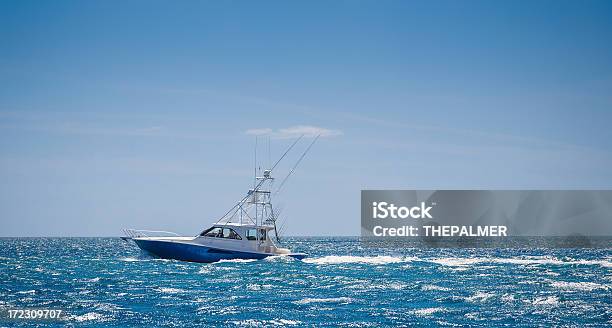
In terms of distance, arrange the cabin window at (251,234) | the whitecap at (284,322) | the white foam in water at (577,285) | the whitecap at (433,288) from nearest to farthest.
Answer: the whitecap at (284,322) < the whitecap at (433,288) < the white foam in water at (577,285) < the cabin window at (251,234)

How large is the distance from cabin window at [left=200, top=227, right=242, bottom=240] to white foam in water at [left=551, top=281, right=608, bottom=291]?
23861 mm

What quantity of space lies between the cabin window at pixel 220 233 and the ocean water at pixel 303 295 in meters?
2.17

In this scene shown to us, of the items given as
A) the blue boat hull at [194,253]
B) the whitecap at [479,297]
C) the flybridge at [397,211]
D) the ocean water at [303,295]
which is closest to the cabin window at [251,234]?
the blue boat hull at [194,253]

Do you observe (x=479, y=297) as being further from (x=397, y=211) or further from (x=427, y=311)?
(x=397, y=211)

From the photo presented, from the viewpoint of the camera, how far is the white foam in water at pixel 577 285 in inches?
1608

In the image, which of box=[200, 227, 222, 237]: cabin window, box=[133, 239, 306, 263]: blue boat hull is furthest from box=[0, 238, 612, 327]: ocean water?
box=[200, 227, 222, 237]: cabin window

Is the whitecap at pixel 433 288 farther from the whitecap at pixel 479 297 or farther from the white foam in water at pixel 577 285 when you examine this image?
the white foam in water at pixel 577 285

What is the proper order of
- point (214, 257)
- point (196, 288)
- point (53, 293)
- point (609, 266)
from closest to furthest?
point (53, 293) → point (196, 288) → point (214, 257) → point (609, 266)

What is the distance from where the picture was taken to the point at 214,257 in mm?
56375

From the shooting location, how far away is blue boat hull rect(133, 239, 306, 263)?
5625 centimetres

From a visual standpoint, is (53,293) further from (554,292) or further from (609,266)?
(609,266)

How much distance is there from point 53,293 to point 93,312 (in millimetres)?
7764

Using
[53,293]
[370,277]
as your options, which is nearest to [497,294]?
[370,277]

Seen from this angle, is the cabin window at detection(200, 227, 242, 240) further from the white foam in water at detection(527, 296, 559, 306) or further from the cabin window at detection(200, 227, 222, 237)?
the white foam in water at detection(527, 296, 559, 306)
